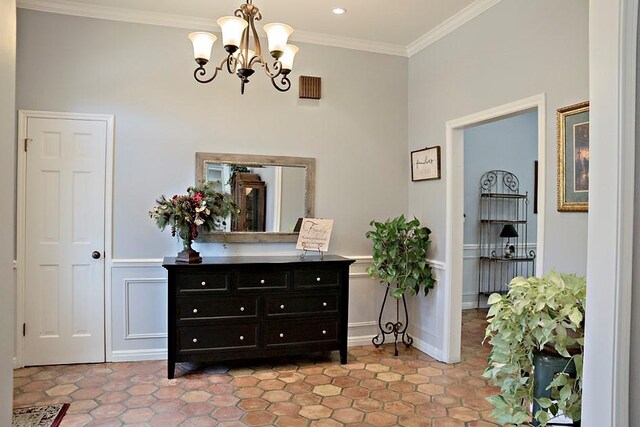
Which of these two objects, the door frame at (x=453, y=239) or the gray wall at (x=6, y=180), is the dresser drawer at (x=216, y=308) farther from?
the gray wall at (x=6, y=180)

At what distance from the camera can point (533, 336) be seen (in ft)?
6.69

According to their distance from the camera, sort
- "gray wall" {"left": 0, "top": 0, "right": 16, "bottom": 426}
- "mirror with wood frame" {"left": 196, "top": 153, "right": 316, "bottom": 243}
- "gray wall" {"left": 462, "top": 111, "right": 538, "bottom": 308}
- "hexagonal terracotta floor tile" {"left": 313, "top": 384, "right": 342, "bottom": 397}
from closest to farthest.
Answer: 1. "gray wall" {"left": 0, "top": 0, "right": 16, "bottom": 426}
2. "hexagonal terracotta floor tile" {"left": 313, "top": 384, "right": 342, "bottom": 397}
3. "mirror with wood frame" {"left": 196, "top": 153, "right": 316, "bottom": 243}
4. "gray wall" {"left": 462, "top": 111, "right": 538, "bottom": 308}

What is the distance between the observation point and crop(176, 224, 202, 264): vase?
3.54 m

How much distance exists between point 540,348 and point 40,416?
119 inches

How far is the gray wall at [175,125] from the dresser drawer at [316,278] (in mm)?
516

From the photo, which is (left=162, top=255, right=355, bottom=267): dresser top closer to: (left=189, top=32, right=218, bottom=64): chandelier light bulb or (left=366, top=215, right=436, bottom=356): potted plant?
(left=366, top=215, right=436, bottom=356): potted plant

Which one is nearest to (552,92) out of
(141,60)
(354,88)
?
(354,88)

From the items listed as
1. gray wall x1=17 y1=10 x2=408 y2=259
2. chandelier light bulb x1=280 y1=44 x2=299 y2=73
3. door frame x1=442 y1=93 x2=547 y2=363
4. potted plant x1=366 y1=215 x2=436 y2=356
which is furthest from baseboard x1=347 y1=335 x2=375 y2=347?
chandelier light bulb x1=280 y1=44 x2=299 y2=73

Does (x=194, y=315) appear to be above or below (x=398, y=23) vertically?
below

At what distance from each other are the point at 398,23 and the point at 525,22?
1.19 metres

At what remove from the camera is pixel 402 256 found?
4062 mm

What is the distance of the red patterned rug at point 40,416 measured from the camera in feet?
8.93

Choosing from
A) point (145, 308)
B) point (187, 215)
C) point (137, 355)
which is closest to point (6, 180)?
point (187, 215)

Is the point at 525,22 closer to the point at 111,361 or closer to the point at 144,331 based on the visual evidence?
the point at 144,331
